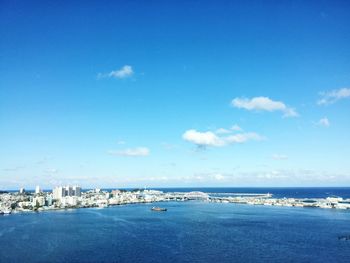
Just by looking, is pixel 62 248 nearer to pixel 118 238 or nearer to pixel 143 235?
pixel 118 238

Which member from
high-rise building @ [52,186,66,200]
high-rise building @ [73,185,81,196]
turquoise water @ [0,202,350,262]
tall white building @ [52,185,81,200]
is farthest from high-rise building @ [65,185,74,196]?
turquoise water @ [0,202,350,262]

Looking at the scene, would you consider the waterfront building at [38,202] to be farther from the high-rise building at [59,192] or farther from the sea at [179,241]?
the sea at [179,241]

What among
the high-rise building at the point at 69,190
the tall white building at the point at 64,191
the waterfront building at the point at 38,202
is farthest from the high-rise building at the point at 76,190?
the waterfront building at the point at 38,202

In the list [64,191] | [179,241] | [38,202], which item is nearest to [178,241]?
[179,241]

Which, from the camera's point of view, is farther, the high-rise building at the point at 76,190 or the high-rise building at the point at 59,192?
the high-rise building at the point at 76,190

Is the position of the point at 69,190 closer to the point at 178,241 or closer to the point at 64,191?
the point at 64,191

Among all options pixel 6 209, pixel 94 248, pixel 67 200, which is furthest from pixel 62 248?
pixel 67 200

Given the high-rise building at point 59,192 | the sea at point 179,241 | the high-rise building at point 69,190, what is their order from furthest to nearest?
the high-rise building at point 69,190
the high-rise building at point 59,192
the sea at point 179,241

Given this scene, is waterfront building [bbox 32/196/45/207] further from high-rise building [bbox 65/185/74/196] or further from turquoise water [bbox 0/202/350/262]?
turquoise water [bbox 0/202/350/262]

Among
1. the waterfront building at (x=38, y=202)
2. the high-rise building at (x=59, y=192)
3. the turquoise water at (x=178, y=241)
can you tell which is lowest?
the turquoise water at (x=178, y=241)
